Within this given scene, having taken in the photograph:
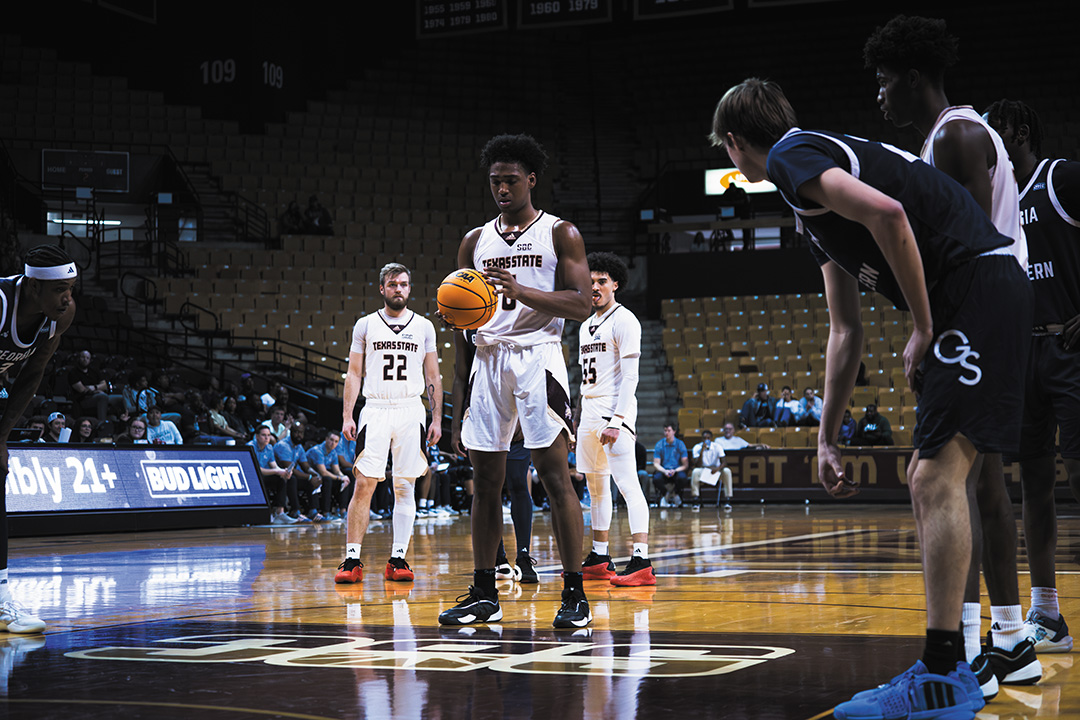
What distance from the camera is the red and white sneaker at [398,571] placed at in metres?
7.04

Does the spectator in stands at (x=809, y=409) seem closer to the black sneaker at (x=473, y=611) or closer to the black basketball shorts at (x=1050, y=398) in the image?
the black sneaker at (x=473, y=611)

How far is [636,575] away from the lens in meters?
6.76

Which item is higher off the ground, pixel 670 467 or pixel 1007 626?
pixel 670 467

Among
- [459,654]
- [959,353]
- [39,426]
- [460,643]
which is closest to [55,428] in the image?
[39,426]

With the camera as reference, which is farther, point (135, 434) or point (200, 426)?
point (200, 426)

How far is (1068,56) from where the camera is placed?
26.8 metres

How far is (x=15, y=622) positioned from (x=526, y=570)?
3.14 m

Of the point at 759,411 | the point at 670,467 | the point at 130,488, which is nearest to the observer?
the point at 130,488

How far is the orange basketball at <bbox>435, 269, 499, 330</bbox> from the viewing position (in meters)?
4.89

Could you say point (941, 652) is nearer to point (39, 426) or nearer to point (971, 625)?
point (971, 625)

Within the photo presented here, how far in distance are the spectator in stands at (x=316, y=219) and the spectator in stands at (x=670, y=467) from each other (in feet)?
30.7

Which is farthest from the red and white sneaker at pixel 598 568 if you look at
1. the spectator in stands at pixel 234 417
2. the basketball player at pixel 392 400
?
the spectator in stands at pixel 234 417

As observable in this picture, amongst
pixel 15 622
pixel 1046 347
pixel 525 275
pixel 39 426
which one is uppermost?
pixel 525 275

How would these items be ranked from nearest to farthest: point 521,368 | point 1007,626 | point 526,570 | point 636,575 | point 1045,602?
point 1007,626, point 1045,602, point 521,368, point 636,575, point 526,570
